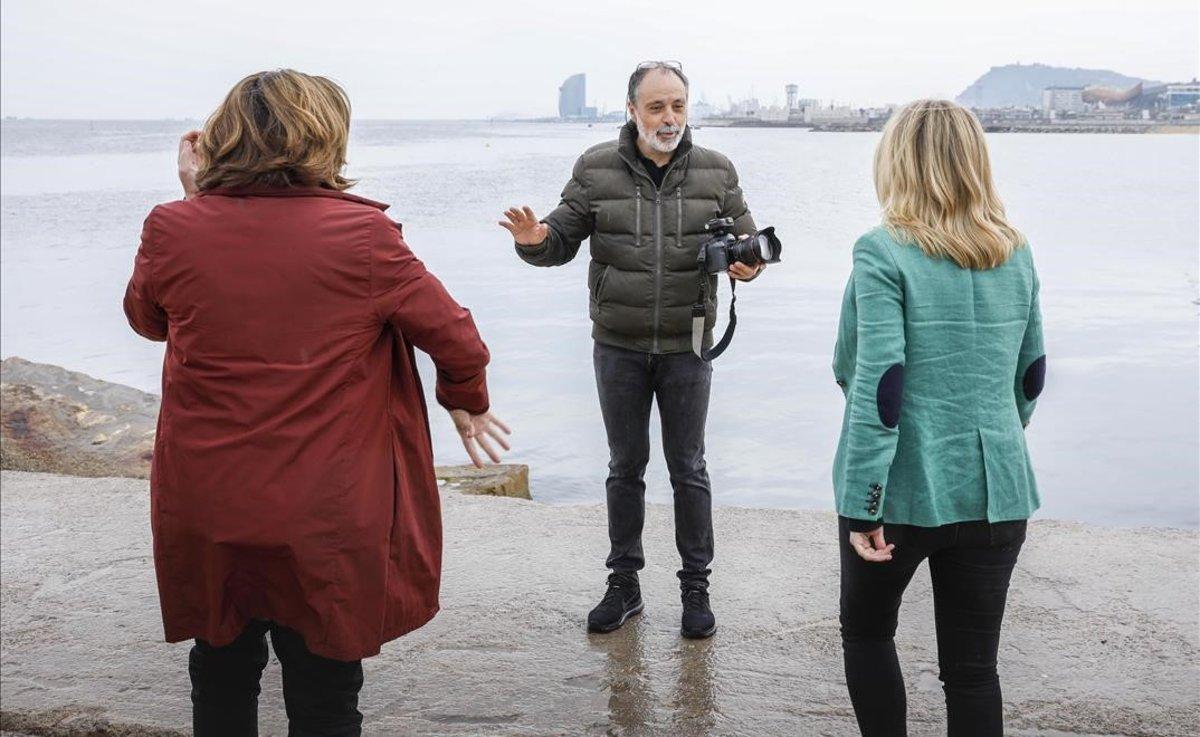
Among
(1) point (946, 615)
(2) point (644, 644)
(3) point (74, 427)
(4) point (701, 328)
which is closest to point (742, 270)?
(4) point (701, 328)

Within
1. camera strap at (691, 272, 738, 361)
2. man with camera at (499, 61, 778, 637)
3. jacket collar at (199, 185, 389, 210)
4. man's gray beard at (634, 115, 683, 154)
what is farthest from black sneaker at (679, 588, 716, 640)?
jacket collar at (199, 185, 389, 210)

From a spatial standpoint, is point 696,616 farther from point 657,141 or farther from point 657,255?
point 657,141

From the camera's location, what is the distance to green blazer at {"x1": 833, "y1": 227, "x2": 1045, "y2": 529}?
8.18 ft

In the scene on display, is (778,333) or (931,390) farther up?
(931,390)

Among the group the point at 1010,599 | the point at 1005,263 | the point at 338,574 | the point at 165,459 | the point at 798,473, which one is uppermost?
the point at 1005,263

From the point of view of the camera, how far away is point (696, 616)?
3.93m

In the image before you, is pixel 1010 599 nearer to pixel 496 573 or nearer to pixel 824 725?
pixel 824 725

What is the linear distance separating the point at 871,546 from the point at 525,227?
1.65 m

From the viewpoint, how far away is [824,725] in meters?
3.37

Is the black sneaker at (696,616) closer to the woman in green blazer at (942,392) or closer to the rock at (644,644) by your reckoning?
the rock at (644,644)

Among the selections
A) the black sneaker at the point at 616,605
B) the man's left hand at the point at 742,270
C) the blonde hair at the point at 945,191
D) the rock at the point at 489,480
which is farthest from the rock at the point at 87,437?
the blonde hair at the point at 945,191

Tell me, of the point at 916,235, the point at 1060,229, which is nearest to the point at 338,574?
the point at 916,235

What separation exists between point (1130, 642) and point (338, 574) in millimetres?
2689

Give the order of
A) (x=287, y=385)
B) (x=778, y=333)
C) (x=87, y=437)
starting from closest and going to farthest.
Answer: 1. (x=287, y=385)
2. (x=87, y=437)
3. (x=778, y=333)
